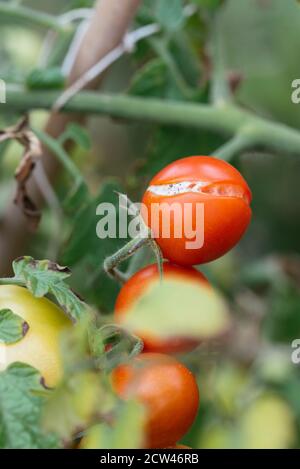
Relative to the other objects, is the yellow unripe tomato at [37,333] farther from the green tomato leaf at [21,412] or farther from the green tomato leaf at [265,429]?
the green tomato leaf at [265,429]

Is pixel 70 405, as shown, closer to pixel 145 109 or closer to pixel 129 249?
pixel 129 249

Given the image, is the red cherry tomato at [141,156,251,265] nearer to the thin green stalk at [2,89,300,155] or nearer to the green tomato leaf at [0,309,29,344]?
the green tomato leaf at [0,309,29,344]

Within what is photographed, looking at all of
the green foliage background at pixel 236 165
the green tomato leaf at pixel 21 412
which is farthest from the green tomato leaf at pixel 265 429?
the green tomato leaf at pixel 21 412

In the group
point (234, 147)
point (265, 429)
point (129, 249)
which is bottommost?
point (265, 429)

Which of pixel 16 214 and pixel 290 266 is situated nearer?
pixel 16 214

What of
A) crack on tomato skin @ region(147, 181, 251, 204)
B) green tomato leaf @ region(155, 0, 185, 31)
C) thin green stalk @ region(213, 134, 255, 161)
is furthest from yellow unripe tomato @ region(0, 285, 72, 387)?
green tomato leaf @ region(155, 0, 185, 31)

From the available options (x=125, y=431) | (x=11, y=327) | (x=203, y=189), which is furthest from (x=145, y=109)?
(x=125, y=431)
